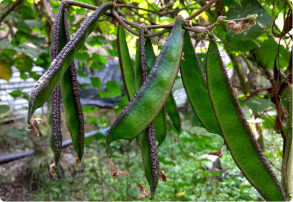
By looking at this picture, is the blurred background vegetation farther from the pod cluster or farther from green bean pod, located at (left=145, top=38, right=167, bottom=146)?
the pod cluster

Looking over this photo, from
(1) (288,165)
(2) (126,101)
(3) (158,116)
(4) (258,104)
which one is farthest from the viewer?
(2) (126,101)

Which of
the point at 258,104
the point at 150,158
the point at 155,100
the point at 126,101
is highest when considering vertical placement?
the point at 155,100

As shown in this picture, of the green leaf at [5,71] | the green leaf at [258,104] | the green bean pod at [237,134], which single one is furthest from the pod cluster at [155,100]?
the green leaf at [5,71]

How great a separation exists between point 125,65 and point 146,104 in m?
0.22

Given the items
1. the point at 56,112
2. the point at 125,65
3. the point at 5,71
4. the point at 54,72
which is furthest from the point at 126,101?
the point at 54,72

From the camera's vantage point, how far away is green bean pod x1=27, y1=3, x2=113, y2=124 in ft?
1.50

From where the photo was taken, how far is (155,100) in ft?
1.73

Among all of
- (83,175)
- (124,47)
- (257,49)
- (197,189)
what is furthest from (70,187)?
(124,47)

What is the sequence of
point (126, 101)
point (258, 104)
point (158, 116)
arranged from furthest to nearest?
point (126, 101), point (258, 104), point (158, 116)

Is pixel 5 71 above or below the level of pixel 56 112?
below

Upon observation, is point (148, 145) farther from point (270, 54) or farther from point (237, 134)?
point (270, 54)

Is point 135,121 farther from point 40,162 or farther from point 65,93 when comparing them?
point 40,162

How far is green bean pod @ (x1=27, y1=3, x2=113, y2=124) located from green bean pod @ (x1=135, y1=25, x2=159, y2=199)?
0.38 ft

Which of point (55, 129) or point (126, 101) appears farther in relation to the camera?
point (126, 101)
